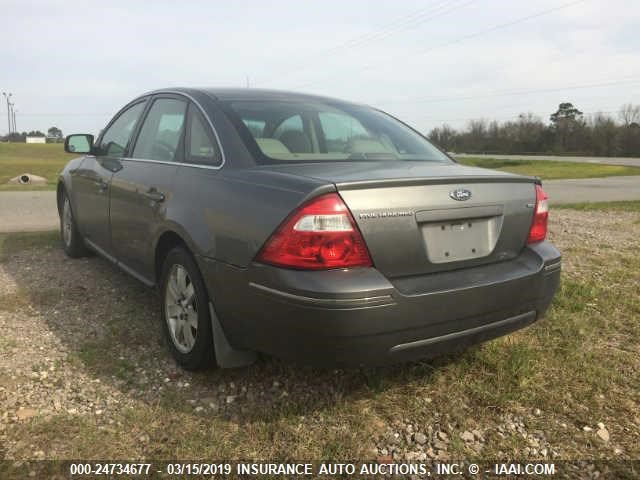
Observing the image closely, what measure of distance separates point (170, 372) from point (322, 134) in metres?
1.61

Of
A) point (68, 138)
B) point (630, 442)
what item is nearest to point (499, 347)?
point (630, 442)

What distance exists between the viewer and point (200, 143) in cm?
293

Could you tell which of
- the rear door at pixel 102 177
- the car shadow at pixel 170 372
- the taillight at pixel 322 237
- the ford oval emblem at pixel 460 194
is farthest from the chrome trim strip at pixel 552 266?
the rear door at pixel 102 177

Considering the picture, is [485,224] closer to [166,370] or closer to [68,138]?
[166,370]

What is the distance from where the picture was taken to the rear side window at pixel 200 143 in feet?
9.05

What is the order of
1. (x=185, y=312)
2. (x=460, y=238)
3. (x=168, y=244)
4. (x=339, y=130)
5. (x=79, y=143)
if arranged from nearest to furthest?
(x=460, y=238)
(x=185, y=312)
(x=168, y=244)
(x=339, y=130)
(x=79, y=143)

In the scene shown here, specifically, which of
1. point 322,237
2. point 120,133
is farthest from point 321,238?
point 120,133

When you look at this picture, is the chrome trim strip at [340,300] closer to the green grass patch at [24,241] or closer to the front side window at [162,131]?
the front side window at [162,131]

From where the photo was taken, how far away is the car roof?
3.12 metres

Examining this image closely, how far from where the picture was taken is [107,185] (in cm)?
391

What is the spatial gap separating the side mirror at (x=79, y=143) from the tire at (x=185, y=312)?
2.04 metres

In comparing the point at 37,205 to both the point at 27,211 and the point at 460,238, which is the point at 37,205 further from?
the point at 460,238

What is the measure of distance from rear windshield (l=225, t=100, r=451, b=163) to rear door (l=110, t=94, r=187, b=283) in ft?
1.71

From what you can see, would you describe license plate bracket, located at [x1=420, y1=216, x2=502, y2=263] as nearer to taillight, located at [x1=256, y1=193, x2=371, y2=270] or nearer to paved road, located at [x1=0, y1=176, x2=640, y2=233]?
taillight, located at [x1=256, y1=193, x2=371, y2=270]
